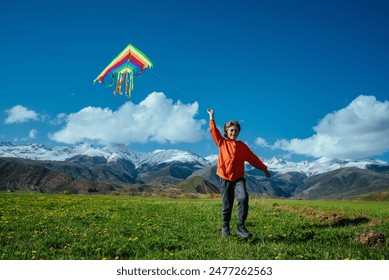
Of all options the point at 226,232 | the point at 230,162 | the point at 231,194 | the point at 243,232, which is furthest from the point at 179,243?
the point at 230,162

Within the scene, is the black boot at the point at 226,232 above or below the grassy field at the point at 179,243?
above

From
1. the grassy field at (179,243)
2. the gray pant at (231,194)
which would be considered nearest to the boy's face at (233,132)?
the gray pant at (231,194)

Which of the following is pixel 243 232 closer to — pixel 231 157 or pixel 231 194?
pixel 231 194

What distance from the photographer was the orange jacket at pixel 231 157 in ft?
37.0

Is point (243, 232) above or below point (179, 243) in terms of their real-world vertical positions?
above

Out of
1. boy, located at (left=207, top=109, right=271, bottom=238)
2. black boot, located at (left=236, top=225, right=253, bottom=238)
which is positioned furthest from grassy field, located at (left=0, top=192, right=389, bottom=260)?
boy, located at (left=207, top=109, right=271, bottom=238)

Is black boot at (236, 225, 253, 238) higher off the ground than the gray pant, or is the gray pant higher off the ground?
the gray pant

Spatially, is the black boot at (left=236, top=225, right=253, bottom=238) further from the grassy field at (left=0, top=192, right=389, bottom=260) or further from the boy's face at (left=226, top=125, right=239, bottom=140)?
the boy's face at (left=226, top=125, right=239, bottom=140)

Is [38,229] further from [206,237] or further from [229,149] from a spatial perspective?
[229,149]

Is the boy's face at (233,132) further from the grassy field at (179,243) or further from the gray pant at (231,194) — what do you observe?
the grassy field at (179,243)

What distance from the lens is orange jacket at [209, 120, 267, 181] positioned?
11289 millimetres

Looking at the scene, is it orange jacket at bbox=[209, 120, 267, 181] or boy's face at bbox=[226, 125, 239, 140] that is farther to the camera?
boy's face at bbox=[226, 125, 239, 140]

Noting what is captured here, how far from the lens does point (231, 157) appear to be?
11266 millimetres

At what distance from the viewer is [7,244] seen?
Result: 9953 mm
